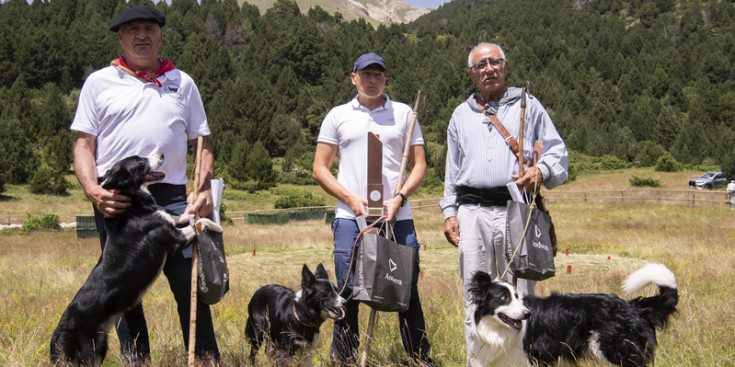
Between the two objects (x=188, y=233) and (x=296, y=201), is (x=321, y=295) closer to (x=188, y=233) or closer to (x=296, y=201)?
(x=188, y=233)

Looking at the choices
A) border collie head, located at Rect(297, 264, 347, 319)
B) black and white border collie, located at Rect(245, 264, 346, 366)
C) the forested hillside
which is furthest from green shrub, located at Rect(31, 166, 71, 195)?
border collie head, located at Rect(297, 264, 347, 319)

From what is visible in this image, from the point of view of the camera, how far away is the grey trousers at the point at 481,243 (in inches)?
154

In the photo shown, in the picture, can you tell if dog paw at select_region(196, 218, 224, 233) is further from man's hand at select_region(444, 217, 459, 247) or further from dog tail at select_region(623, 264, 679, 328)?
dog tail at select_region(623, 264, 679, 328)

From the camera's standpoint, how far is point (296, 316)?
4.44 m

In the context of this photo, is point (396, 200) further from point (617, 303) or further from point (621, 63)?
point (621, 63)

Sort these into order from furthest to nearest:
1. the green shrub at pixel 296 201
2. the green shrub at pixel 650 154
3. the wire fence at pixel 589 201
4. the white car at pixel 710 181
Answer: the green shrub at pixel 650 154 → the green shrub at pixel 296 201 → the white car at pixel 710 181 → the wire fence at pixel 589 201

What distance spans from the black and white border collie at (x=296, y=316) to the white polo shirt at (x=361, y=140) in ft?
2.29

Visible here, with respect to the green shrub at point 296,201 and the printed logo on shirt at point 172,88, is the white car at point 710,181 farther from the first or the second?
the printed logo on shirt at point 172,88

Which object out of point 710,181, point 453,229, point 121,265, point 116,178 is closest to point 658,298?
point 453,229

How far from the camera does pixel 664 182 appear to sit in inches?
1786

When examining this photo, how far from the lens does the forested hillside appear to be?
56500 millimetres

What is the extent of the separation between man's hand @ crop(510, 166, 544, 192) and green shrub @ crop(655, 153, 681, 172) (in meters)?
53.2

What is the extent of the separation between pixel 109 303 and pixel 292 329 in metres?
1.57

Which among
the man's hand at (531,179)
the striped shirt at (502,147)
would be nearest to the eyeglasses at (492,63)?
the striped shirt at (502,147)
